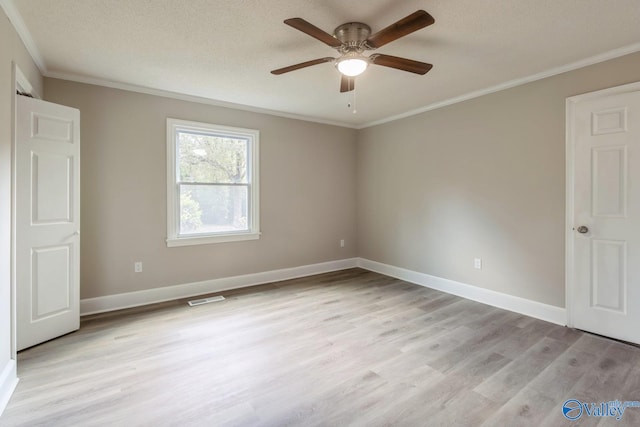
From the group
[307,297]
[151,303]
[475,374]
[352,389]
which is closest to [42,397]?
[151,303]

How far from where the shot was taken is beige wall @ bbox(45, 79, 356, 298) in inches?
133

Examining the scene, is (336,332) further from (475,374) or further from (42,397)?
(42,397)

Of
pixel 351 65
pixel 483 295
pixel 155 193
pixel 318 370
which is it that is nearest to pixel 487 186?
pixel 483 295

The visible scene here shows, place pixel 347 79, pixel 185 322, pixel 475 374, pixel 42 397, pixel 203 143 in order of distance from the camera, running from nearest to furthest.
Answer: pixel 42 397, pixel 475 374, pixel 347 79, pixel 185 322, pixel 203 143

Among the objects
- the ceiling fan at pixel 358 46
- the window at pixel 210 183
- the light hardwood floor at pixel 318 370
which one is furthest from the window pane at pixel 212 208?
the ceiling fan at pixel 358 46

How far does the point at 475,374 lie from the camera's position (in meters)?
2.25

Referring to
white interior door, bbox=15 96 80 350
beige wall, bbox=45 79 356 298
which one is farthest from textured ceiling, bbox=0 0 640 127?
white interior door, bbox=15 96 80 350

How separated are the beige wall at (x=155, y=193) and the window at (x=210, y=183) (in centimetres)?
11

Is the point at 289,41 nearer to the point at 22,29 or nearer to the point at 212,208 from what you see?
the point at 22,29

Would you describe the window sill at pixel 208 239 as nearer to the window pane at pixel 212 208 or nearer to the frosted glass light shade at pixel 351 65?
the window pane at pixel 212 208

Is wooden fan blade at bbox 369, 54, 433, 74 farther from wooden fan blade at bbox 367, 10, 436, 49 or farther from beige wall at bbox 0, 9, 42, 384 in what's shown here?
beige wall at bbox 0, 9, 42, 384

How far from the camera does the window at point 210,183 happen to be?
3.87 m

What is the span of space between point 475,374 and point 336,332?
1195 millimetres

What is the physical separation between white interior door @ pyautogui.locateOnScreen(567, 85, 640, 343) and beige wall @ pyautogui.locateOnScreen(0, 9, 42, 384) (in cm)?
456
